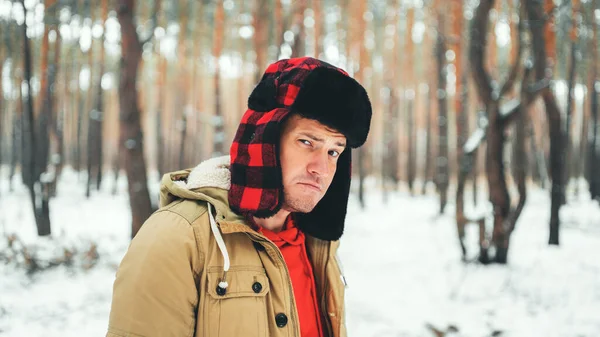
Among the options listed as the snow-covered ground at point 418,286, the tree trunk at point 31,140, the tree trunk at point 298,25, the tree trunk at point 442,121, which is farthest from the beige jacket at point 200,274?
the tree trunk at point 442,121

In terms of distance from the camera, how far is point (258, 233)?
128 cm

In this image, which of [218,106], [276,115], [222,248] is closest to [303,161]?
[276,115]

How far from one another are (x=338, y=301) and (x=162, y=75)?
1689cm

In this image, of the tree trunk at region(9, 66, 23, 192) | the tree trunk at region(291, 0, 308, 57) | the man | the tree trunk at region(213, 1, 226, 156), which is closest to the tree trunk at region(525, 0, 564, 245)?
the tree trunk at region(291, 0, 308, 57)

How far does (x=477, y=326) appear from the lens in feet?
13.8

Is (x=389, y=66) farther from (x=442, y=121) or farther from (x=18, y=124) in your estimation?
(x=18, y=124)

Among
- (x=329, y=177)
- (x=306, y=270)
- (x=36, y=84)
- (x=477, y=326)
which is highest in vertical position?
(x=36, y=84)

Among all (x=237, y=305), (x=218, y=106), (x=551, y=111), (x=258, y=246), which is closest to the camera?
(x=237, y=305)

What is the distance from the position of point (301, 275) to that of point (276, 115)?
0.62 meters

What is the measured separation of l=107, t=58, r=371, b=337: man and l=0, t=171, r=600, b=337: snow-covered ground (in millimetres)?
2808

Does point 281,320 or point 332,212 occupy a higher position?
point 332,212

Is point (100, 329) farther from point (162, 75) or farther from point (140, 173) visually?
point (162, 75)

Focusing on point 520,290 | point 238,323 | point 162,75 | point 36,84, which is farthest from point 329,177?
point 36,84

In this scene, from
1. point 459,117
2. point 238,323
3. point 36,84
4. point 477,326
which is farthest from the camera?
point 36,84
